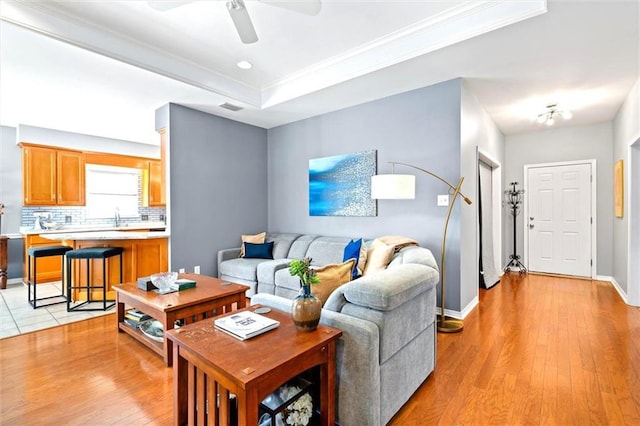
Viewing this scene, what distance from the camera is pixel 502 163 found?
234 inches

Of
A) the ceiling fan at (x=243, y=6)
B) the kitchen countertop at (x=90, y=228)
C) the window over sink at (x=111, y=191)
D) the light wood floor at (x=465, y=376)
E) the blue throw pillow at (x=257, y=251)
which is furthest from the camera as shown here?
the window over sink at (x=111, y=191)

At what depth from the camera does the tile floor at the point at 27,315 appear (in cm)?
310

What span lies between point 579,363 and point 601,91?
3385 mm

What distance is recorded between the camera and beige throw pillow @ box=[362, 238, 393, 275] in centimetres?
287

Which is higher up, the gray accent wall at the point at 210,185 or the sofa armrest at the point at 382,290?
the gray accent wall at the point at 210,185

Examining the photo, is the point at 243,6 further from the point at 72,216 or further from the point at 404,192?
the point at 72,216

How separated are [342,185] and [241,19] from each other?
2.67 metres

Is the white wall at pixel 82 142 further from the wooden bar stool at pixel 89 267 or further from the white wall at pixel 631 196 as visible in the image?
the white wall at pixel 631 196

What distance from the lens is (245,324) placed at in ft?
5.22

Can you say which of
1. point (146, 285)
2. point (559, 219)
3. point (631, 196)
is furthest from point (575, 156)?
point (146, 285)

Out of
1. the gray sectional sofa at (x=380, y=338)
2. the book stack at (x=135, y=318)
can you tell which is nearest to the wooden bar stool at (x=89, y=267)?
the book stack at (x=135, y=318)

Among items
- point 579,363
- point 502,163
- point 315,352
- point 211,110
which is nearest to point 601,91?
point 502,163

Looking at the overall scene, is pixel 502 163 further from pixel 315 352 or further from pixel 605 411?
pixel 315 352

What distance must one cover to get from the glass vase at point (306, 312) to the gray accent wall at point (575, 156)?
5.75 meters
